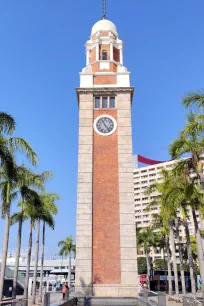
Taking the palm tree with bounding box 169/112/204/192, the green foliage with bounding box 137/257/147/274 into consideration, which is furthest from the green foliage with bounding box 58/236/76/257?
the palm tree with bounding box 169/112/204/192

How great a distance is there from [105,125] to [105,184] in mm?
5160

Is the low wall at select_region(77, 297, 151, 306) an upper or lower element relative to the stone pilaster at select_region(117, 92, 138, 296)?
lower

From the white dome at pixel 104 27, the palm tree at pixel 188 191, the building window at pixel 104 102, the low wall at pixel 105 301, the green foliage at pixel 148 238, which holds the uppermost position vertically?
the white dome at pixel 104 27

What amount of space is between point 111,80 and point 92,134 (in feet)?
19.0

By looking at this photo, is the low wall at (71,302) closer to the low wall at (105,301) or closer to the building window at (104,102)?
the low wall at (105,301)

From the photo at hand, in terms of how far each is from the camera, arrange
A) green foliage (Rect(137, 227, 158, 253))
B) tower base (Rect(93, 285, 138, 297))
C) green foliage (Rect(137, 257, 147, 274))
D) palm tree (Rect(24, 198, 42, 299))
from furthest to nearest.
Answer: green foliage (Rect(137, 257, 147, 274)) → green foliage (Rect(137, 227, 158, 253)) → palm tree (Rect(24, 198, 42, 299)) → tower base (Rect(93, 285, 138, 297))

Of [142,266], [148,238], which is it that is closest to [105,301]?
[148,238]

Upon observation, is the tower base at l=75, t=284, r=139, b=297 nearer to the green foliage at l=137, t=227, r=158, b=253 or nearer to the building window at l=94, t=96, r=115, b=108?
the building window at l=94, t=96, r=115, b=108

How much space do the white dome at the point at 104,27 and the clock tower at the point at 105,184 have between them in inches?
132

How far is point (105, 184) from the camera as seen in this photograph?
86.6 ft

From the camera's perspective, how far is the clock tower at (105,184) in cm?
2386

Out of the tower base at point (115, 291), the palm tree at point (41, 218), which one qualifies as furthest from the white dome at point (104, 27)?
the tower base at point (115, 291)

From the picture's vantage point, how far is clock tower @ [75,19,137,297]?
23859 millimetres

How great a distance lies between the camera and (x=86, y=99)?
2902 centimetres
